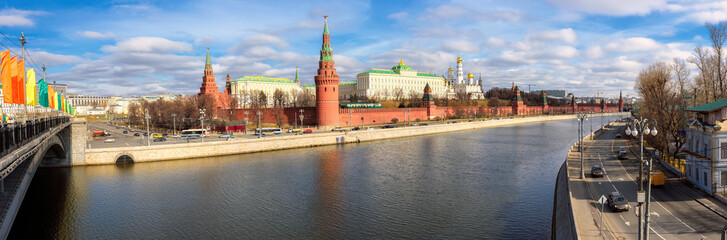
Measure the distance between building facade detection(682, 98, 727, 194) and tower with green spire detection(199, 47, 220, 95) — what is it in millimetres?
77516

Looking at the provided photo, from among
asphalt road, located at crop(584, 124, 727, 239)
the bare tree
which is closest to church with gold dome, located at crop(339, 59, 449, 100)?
the bare tree

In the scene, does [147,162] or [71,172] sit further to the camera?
[147,162]

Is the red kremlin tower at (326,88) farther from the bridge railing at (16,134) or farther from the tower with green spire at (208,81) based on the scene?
the bridge railing at (16,134)

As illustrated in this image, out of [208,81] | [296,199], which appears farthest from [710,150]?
[208,81]

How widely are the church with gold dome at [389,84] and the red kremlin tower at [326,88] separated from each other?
55918 millimetres

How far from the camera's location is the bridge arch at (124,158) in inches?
1429

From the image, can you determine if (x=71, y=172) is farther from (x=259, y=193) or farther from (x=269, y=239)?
(x=269, y=239)

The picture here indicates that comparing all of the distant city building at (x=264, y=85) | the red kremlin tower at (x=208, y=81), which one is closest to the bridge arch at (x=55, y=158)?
Answer: the red kremlin tower at (x=208, y=81)

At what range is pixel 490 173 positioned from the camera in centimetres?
3134

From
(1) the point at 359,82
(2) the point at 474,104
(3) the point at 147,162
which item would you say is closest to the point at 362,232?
(3) the point at 147,162

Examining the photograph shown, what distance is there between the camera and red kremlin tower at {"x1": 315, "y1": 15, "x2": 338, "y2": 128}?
66.8m

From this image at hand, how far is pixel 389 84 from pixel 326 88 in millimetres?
68817

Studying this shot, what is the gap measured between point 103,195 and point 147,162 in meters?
12.0

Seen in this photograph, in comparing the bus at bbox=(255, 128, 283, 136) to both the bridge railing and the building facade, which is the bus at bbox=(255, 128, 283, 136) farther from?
the building facade
